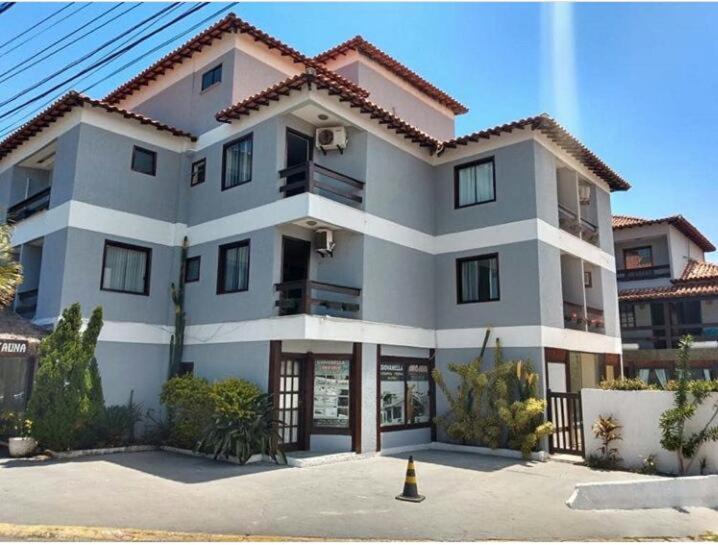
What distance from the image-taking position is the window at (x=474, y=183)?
16.9 metres

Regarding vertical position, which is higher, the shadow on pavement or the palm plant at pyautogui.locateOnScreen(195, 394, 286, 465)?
the palm plant at pyautogui.locateOnScreen(195, 394, 286, 465)

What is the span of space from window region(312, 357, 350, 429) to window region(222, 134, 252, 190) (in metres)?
5.56

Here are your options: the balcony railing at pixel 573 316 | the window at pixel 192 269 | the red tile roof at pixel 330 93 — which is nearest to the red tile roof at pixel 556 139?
the red tile roof at pixel 330 93

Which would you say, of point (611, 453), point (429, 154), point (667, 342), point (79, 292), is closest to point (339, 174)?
point (429, 154)

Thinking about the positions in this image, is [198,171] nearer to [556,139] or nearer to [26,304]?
[26,304]

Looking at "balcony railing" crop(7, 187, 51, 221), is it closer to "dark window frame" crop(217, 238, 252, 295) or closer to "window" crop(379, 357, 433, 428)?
"dark window frame" crop(217, 238, 252, 295)

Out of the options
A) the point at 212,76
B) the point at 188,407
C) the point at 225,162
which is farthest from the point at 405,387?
the point at 212,76

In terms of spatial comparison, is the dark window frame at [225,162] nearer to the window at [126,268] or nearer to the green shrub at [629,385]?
the window at [126,268]

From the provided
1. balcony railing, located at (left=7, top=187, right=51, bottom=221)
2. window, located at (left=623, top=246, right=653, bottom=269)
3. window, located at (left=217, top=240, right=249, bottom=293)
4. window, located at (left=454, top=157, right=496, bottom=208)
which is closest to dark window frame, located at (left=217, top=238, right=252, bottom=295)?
window, located at (left=217, top=240, right=249, bottom=293)

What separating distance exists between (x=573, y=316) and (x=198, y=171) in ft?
39.5

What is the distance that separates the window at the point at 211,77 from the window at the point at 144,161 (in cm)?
278

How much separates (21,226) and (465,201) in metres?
13.7

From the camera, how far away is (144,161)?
17.1 meters

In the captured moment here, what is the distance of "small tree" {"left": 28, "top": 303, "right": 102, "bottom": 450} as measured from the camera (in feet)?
43.0
